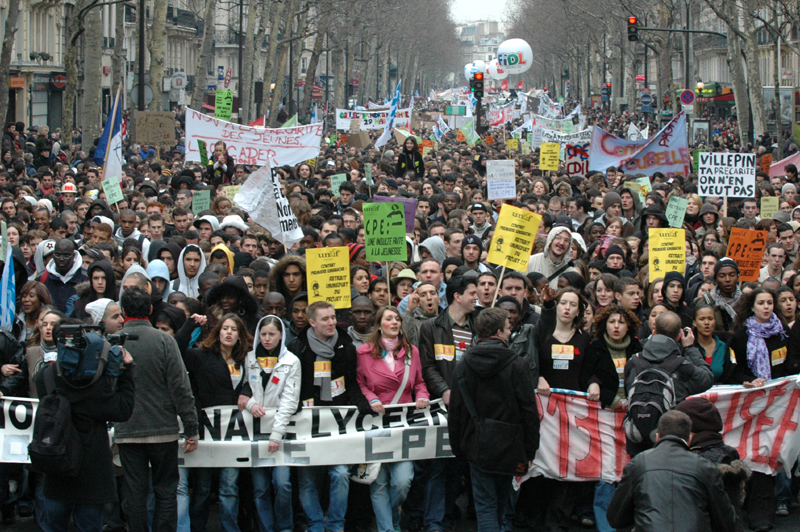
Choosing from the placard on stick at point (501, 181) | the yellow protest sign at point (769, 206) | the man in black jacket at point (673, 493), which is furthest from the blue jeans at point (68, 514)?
the yellow protest sign at point (769, 206)

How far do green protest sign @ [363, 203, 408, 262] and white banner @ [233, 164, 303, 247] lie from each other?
2.08m

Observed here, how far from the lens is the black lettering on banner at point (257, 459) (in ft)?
20.8

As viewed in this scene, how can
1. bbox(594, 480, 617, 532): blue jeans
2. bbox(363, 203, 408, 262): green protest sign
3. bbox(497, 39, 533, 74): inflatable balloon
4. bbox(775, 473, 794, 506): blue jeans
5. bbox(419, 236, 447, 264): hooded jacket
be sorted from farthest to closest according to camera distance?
bbox(497, 39, 533, 74): inflatable balloon
bbox(419, 236, 447, 264): hooded jacket
bbox(363, 203, 408, 262): green protest sign
bbox(775, 473, 794, 506): blue jeans
bbox(594, 480, 617, 532): blue jeans

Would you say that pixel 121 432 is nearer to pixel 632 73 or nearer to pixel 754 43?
pixel 754 43

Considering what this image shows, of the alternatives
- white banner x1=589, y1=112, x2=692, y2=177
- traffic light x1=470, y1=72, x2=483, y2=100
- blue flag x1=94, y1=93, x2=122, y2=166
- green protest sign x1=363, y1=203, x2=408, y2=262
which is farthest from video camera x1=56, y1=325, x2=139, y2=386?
traffic light x1=470, y1=72, x2=483, y2=100

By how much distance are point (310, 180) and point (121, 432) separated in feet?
38.0

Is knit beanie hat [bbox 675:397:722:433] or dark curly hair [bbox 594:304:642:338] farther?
dark curly hair [bbox 594:304:642:338]

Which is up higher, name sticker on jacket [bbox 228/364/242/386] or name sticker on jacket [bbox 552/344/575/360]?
name sticker on jacket [bbox 552/344/575/360]

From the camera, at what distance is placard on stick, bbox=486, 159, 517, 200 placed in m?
14.1

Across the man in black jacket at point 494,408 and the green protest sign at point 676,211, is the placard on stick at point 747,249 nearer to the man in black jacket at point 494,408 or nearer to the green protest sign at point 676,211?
the green protest sign at point 676,211

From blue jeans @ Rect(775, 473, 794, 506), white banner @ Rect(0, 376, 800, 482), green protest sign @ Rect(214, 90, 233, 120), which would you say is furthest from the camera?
green protest sign @ Rect(214, 90, 233, 120)

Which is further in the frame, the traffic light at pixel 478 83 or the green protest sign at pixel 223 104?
the traffic light at pixel 478 83

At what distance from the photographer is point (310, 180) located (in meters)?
17.2

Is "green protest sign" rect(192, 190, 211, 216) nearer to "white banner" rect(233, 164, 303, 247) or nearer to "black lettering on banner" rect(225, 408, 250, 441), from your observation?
"white banner" rect(233, 164, 303, 247)
